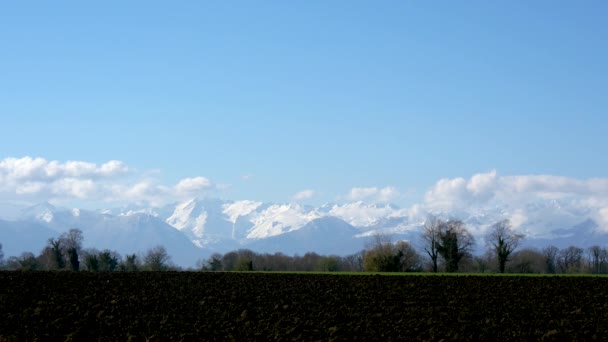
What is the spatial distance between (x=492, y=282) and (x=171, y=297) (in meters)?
20.9

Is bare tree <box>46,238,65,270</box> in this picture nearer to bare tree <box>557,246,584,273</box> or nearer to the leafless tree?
the leafless tree

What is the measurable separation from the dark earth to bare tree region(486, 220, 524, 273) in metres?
36.4

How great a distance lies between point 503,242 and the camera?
309 ft

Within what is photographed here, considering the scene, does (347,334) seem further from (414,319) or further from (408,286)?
(408,286)

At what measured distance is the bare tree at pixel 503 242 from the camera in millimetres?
92500

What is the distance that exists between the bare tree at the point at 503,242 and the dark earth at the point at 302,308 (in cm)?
3641

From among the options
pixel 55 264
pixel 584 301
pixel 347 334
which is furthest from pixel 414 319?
pixel 55 264

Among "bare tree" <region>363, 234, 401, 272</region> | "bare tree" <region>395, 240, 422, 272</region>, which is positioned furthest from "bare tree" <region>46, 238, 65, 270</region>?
"bare tree" <region>395, 240, 422, 272</region>

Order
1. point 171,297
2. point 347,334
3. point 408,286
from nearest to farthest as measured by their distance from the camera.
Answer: point 347,334 < point 171,297 < point 408,286

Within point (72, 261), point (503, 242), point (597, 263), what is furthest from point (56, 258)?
point (597, 263)

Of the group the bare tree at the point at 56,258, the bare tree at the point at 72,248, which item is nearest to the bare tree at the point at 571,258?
the bare tree at the point at 72,248

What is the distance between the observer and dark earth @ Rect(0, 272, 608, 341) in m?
33.2

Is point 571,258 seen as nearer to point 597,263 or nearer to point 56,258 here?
point 597,263

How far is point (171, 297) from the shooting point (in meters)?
46.1
